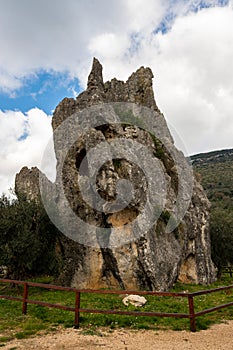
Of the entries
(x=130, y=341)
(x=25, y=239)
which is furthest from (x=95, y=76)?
(x=130, y=341)

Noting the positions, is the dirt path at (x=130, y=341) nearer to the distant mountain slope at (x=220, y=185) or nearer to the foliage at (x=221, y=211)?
the foliage at (x=221, y=211)

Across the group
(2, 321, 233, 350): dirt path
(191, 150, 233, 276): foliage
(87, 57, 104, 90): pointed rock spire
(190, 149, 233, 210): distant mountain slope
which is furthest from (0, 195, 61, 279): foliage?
(190, 149, 233, 210): distant mountain slope

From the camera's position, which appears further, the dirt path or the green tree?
A: the green tree

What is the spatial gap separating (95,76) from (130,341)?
108ft

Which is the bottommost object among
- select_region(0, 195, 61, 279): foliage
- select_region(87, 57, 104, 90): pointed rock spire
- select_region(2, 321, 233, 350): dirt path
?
select_region(2, 321, 233, 350): dirt path

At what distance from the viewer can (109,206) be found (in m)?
26.8

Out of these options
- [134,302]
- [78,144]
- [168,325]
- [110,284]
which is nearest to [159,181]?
[78,144]

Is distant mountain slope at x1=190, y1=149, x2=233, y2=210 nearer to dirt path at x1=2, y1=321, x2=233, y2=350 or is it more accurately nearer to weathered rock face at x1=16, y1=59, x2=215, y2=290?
weathered rock face at x1=16, y1=59, x2=215, y2=290

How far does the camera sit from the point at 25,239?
22.9 m

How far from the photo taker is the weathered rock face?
82.3ft

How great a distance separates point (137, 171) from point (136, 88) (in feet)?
62.6

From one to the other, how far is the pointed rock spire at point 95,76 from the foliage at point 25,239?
16435mm

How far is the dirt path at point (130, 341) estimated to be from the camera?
9539 mm

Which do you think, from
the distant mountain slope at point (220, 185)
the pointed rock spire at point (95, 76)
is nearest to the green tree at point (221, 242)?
the pointed rock spire at point (95, 76)
